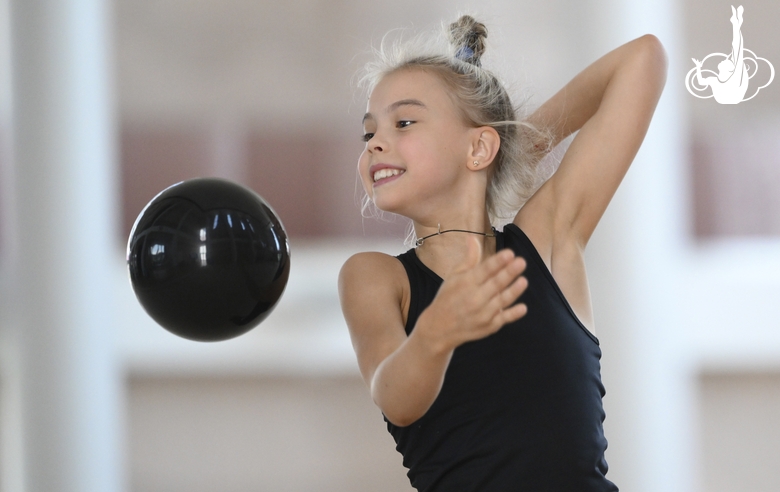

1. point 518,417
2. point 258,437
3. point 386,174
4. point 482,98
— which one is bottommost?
point 258,437

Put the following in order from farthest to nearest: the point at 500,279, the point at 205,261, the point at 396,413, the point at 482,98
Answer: the point at 482,98, the point at 205,261, the point at 396,413, the point at 500,279

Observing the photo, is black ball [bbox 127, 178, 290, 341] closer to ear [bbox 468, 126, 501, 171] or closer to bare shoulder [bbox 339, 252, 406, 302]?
bare shoulder [bbox 339, 252, 406, 302]

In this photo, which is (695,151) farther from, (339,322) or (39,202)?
(39,202)

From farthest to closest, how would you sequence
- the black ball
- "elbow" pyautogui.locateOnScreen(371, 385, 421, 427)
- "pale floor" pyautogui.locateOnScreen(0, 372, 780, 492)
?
"pale floor" pyautogui.locateOnScreen(0, 372, 780, 492), the black ball, "elbow" pyautogui.locateOnScreen(371, 385, 421, 427)

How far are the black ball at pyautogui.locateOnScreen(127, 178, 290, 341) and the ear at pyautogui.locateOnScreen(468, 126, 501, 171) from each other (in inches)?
12.8

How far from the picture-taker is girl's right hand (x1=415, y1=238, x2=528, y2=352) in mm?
716

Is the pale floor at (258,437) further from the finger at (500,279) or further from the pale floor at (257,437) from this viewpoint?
the finger at (500,279)

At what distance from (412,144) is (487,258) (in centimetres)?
24

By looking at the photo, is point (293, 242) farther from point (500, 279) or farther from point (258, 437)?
point (500, 279)

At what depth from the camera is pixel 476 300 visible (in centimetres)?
72

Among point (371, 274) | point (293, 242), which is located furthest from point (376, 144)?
point (293, 242)

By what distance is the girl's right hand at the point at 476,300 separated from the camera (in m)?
0.72

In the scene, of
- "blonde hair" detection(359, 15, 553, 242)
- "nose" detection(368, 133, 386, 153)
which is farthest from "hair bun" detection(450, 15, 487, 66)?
"nose" detection(368, 133, 386, 153)

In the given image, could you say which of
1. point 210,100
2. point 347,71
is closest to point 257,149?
point 210,100
